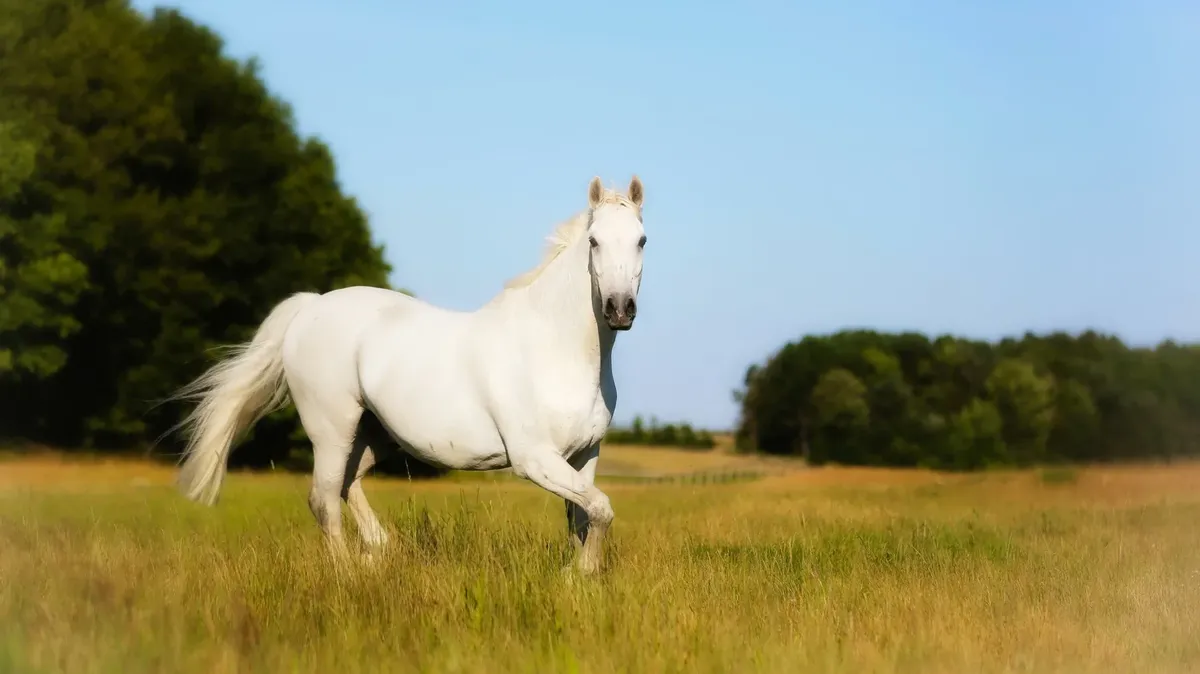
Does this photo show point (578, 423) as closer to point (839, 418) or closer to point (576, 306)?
point (576, 306)

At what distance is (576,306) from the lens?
258 inches

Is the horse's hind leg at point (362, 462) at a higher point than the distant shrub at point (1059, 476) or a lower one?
higher

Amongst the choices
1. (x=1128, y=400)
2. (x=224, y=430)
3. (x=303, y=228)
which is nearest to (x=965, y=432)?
(x=1128, y=400)

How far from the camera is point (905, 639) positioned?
4938 mm

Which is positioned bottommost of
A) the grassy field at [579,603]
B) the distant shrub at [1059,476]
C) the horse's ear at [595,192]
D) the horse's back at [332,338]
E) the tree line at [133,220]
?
the grassy field at [579,603]

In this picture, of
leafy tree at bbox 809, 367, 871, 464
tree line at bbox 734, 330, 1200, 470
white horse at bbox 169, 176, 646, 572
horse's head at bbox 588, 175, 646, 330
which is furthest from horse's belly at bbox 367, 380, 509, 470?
leafy tree at bbox 809, 367, 871, 464

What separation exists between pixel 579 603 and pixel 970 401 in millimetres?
44833

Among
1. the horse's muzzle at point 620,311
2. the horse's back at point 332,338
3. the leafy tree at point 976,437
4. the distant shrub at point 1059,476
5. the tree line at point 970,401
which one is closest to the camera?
the horse's muzzle at point 620,311

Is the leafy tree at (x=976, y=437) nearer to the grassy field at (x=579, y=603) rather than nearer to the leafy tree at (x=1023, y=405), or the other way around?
the leafy tree at (x=1023, y=405)

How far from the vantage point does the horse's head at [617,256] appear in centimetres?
589

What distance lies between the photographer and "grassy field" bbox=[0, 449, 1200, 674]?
452 centimetres

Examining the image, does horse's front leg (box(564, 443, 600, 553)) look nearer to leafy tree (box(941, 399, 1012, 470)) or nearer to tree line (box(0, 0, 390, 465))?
tree line (box(0, 0, 390, 465))

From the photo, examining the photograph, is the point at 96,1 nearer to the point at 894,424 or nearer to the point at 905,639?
the point at 905,639

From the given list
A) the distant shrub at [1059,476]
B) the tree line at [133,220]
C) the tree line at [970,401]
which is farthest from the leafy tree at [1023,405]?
the tree line at [133,220]
